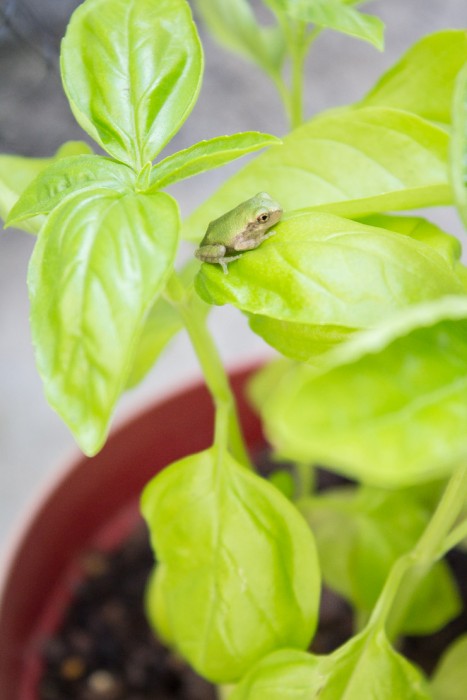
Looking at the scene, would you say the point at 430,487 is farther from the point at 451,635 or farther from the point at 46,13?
the point at 46,13

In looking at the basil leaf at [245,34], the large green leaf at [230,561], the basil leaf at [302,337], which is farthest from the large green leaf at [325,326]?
the basil leaf at [245,34]

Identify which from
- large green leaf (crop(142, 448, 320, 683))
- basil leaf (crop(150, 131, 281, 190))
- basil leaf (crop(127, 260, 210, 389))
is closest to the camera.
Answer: basil leaf (crop(150, 131, 281, 190))

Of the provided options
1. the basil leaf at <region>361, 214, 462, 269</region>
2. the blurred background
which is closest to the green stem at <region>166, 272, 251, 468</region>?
the basil leaf at <region>361, 214, 462, 269</region>

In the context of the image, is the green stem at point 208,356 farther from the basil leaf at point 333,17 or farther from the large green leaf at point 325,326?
the basil leaf at point 333,17

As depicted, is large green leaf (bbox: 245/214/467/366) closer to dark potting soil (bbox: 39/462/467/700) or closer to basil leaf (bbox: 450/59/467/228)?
basil leaf (bbox: 450/59/467/228)

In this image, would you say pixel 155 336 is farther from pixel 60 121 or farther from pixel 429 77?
pixel 60 121

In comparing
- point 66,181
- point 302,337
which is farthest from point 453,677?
point 66,181

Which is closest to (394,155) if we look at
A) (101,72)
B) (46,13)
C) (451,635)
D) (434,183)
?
(434,183)
